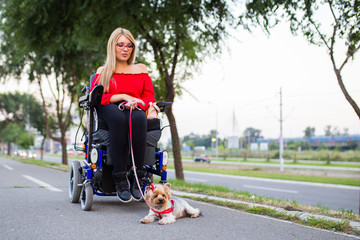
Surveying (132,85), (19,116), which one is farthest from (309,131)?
(132,85)

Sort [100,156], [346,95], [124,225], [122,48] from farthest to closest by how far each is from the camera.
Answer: [346,95]
[122,48]
[100,156]
[124,225]

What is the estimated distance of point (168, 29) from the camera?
A: 10.5 meters

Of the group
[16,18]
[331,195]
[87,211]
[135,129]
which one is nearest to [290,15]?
[135,129]

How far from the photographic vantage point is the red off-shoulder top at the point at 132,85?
4461 mm

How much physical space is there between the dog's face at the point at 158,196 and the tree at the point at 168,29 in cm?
611

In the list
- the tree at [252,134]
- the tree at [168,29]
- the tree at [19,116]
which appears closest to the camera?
the tree at [168,29]

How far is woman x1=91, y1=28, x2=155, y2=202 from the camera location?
4145 millimetres

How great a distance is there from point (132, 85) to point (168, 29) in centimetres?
637

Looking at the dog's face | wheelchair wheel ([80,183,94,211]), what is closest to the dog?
the dog's face

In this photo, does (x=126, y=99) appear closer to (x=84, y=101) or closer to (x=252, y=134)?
(x=84, y=101)

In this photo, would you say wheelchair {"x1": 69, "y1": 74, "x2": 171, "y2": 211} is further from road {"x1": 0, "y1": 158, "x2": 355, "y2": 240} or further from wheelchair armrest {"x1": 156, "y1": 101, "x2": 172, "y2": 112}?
road {"x1": 0, "y1": 158, "x2": 355, "y2": 240}

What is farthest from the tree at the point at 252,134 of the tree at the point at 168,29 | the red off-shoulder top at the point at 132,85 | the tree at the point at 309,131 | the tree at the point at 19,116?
the red off-shoulder top at the point at 132,85

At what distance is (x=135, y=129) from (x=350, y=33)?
5293 millimetres

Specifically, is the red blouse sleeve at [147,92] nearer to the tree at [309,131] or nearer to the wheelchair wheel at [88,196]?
the wheelchair wheel at [88,196]
